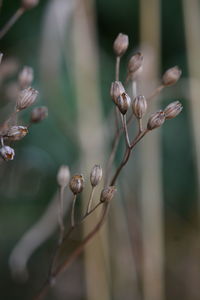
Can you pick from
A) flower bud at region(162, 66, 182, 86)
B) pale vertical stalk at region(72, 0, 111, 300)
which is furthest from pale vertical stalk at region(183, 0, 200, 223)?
flower bud at region(162, 66, 182, 86)

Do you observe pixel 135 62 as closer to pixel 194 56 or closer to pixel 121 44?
pixel 121 44

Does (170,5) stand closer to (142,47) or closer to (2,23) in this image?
(142,47)

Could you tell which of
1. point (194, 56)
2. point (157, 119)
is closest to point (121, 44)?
point (157, 119)

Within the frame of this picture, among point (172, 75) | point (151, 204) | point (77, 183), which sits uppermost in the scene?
point (172, 75)

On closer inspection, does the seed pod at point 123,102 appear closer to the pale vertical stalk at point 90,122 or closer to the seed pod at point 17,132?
the seed pod at point 17,132

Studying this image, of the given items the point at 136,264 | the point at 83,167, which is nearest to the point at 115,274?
the point at 136,264
